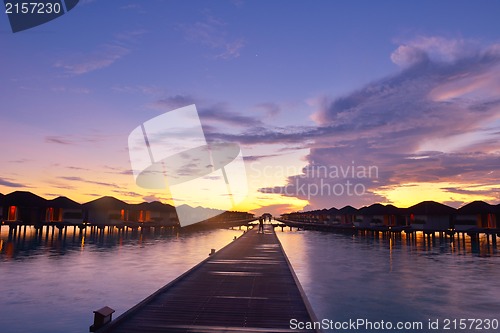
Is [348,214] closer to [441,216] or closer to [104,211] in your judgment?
[441,216]

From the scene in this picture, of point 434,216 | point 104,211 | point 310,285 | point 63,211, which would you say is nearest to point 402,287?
point 310,285

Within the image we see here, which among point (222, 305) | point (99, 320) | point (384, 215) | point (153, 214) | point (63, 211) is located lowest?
point (222, 305)

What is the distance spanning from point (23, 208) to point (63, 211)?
7125 millimetres

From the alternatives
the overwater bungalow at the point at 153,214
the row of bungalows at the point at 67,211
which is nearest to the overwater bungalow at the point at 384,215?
the overwater bungalow at the point at 153,214

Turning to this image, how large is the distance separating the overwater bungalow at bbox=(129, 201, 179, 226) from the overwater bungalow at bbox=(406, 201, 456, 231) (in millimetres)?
52600

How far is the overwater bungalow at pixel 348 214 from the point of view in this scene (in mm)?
97644

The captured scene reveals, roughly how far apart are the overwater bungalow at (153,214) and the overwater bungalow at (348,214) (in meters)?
43.6

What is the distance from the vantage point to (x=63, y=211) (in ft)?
225

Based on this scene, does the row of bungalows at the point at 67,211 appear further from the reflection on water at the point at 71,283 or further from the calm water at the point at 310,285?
the calm water at the point at 310,285

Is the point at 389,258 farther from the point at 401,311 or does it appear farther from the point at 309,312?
the point at 309,312

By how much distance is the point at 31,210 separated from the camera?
2496 inches

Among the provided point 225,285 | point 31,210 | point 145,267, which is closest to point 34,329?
point 225,285

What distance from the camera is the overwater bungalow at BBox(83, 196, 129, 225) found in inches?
2936

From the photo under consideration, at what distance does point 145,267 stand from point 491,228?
52.9 m
